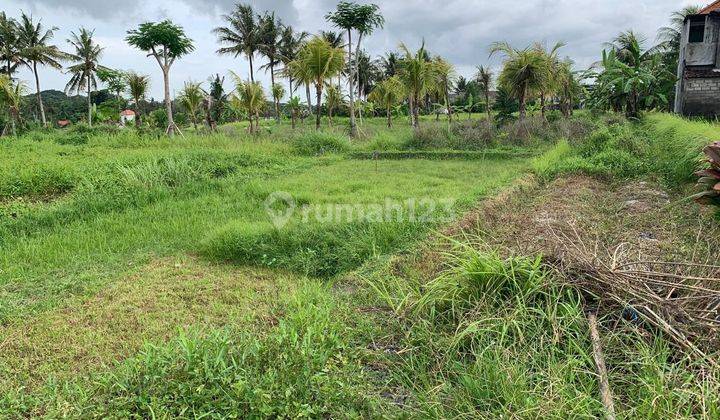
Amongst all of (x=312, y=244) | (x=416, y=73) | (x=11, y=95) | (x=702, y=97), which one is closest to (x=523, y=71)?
(x=416, y=73)

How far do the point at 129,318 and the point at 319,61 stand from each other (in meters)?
14.9

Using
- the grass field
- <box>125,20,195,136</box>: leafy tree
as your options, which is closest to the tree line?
<box>125,20,195,136</box>: leafy tree

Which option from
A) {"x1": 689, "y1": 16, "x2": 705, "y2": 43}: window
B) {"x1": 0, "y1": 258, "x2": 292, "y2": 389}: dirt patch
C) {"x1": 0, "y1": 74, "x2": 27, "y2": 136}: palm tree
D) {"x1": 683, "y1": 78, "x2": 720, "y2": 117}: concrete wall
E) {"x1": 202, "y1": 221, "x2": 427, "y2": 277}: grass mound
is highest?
{"x1": 689, "y1": 16, "x2": 705, "y2": 43}: window

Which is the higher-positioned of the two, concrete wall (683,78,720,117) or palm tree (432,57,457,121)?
palm tree (432,57,457,121)

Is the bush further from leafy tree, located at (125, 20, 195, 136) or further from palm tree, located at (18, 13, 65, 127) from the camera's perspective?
palm tree, located at (18, 13, 65, 127)

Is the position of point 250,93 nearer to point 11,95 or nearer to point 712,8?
point 11,95

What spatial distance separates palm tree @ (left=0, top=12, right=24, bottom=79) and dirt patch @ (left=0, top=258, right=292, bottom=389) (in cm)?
2968

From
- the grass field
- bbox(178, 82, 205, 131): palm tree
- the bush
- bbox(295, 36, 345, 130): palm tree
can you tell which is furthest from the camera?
bbox(178, 82, 205, 131): palm tree

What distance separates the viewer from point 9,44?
2566 cm

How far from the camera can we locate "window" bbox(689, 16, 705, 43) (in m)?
17.3

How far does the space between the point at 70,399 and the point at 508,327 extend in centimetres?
226

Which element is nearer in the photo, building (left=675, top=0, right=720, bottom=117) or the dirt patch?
the dirt patch

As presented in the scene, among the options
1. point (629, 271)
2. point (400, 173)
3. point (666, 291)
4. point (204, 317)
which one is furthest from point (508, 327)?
point (400, 173)

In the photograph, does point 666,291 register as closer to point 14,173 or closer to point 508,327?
point 508,327
